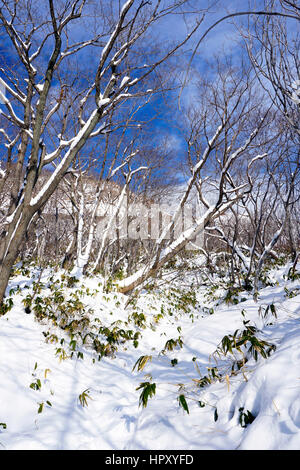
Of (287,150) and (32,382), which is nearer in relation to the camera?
(32,382)

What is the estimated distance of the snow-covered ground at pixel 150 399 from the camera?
60.5 inches

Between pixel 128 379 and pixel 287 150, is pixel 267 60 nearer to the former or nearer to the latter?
pixel 287 150

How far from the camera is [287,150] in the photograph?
19.1ft

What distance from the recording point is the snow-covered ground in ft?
5.04

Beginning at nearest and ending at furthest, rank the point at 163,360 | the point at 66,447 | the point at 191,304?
the point at 66,447 → the point at 163,360 → the point at 191,304

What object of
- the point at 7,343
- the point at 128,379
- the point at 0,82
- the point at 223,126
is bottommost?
the point at 128,379

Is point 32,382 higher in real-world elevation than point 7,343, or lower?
lower

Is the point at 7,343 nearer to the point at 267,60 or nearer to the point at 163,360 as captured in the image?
the point at 163,360

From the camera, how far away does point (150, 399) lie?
8.79 feet
